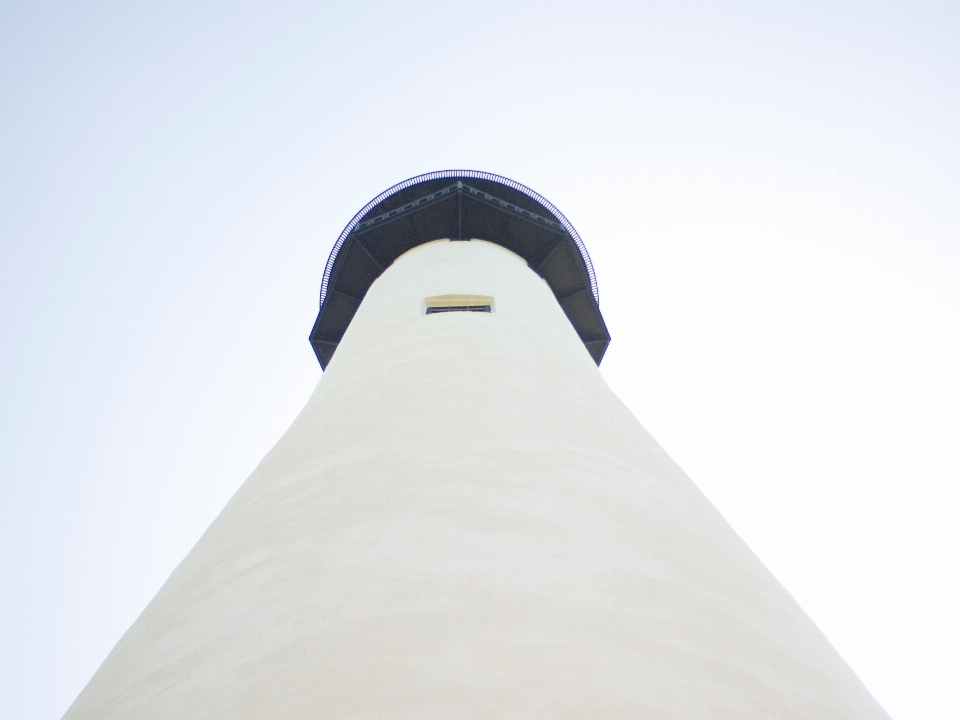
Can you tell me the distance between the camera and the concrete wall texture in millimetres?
2654

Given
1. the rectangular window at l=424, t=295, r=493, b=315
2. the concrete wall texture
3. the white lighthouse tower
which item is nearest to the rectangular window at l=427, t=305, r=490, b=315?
the rectangular window at l=424, t=295, r=493, b=315

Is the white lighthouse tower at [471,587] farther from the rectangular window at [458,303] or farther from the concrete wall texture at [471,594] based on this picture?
the rectangular window at [458,303]

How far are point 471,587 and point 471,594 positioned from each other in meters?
0.05

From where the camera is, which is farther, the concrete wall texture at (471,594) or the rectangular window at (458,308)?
the rectangular window at (458,308)

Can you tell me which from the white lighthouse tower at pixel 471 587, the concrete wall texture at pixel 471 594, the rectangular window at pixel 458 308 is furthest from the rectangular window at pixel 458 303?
the concrete wall texture at pixel 471 594

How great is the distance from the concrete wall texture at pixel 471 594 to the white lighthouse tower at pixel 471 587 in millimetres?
11

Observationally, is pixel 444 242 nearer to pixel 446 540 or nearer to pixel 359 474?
pixel 359 474

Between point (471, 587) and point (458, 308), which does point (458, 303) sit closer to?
point (458, 308)

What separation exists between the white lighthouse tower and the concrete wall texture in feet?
0.04

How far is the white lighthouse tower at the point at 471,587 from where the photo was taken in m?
2.66

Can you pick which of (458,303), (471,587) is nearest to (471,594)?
(471,587)

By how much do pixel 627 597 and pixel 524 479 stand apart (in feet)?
3.68

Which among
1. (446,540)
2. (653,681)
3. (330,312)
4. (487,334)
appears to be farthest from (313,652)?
(330,312)

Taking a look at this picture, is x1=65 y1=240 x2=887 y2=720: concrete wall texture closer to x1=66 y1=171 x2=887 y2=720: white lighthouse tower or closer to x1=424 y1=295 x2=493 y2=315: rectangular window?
x1=66 y1=171 x2=887 y2=720: white lighthouse tower
